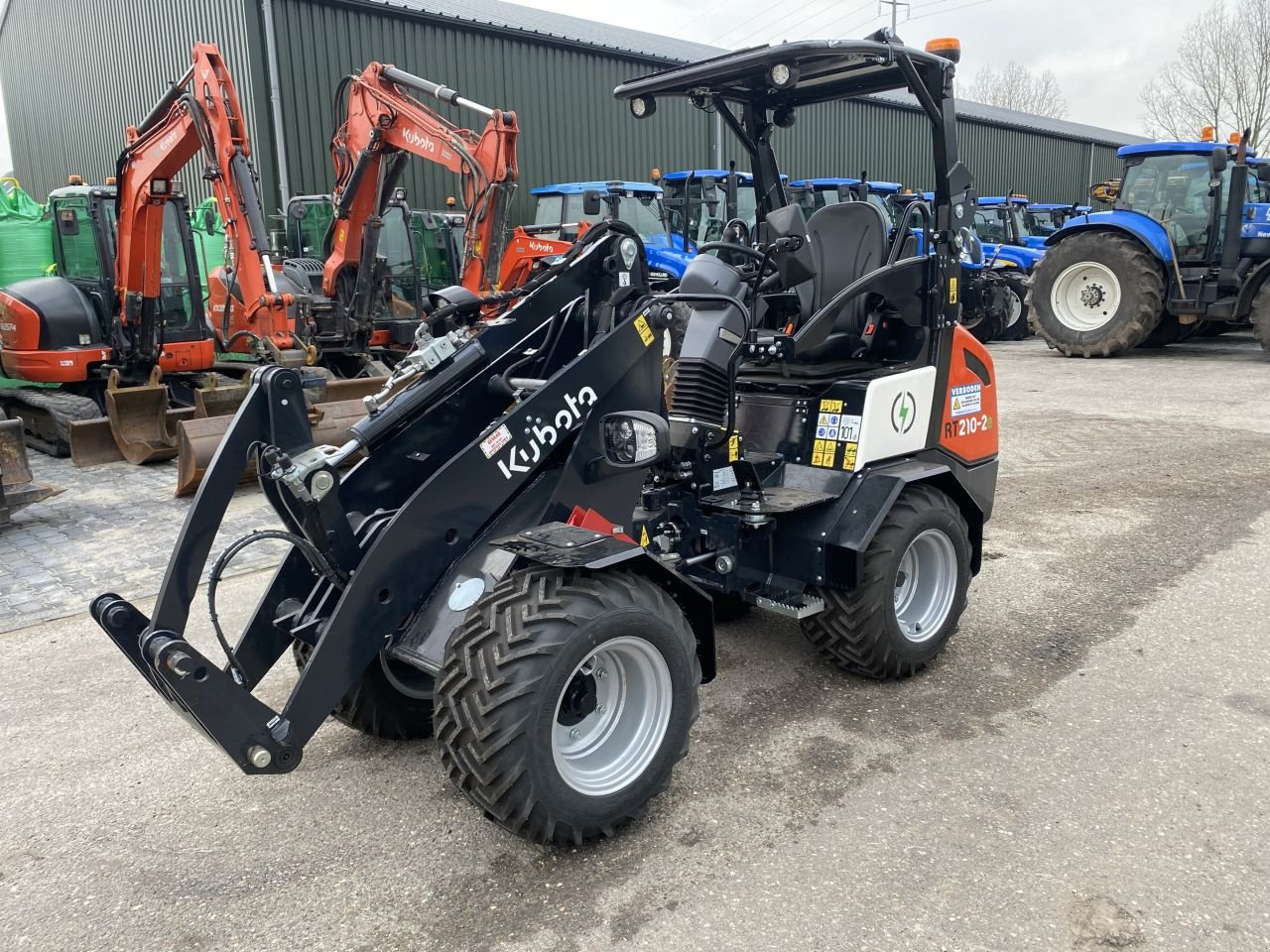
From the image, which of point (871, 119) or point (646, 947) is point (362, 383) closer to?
point (646, 947)

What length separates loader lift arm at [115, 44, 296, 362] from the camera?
8086mm

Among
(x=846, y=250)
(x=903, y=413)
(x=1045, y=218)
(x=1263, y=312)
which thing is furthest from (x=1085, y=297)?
(x=1045, y=218)

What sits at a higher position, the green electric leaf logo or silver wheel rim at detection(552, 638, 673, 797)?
the green electric leaf logo

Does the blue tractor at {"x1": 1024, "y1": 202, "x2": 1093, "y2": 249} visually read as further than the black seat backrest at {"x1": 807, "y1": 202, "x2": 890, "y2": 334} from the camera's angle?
Yes

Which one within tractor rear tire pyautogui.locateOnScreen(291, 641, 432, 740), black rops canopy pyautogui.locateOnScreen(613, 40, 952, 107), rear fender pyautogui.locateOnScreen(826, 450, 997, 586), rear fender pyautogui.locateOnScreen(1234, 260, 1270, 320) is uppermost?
black rops canopy pyautogui.locateOnScreen(613, 40, 952, 107)

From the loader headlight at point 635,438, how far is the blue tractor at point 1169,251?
12.1 meters

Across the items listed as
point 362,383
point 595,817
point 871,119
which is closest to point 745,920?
point 595,817

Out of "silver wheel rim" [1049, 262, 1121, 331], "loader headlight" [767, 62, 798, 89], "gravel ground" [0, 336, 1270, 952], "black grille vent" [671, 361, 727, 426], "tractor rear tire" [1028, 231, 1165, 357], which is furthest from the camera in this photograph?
"silver wheel rim" [1049, 262, 1121, 331]

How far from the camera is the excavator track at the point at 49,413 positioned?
9328 millimetres

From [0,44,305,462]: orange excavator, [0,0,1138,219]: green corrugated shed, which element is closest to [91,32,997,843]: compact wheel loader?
[0,44,305,462]: orange excavator

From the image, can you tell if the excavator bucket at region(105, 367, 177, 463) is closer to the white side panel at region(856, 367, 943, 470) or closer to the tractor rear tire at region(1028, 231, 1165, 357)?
the white side panel at region(856, 367, 943, 470)

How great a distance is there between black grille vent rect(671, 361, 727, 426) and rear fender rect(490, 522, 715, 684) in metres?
0.64

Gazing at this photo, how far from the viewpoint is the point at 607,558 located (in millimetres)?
2828

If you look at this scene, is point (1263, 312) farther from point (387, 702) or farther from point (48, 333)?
point (48, 333)
